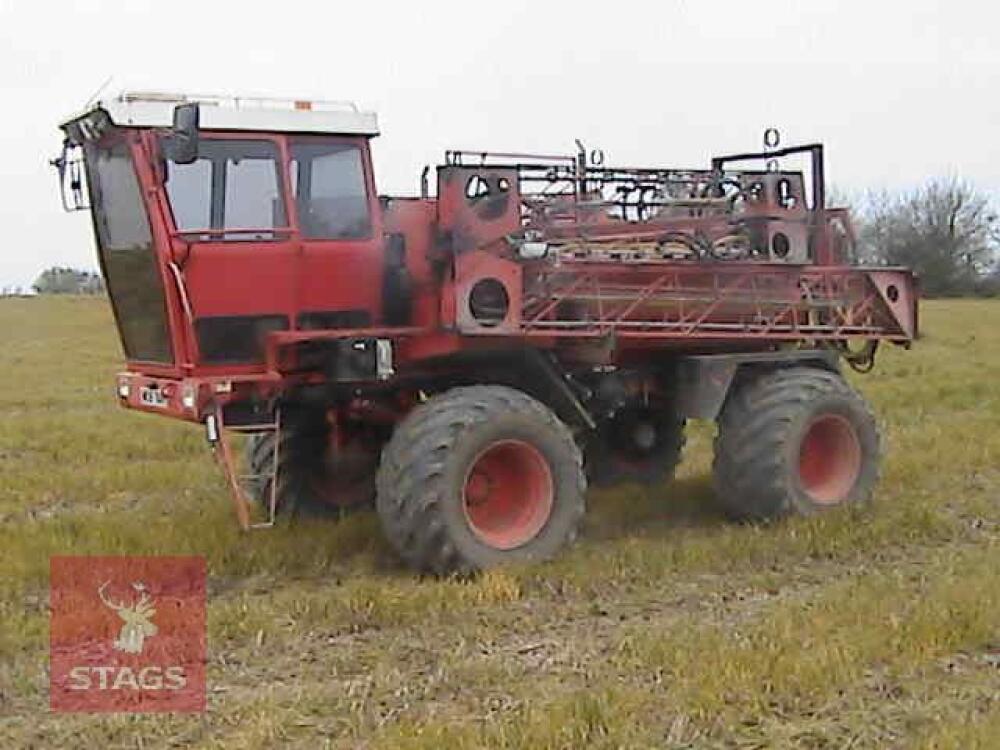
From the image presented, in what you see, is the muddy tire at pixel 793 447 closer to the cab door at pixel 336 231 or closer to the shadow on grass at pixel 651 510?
the shadow on grass at pixel 651 510

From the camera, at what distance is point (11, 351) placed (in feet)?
102

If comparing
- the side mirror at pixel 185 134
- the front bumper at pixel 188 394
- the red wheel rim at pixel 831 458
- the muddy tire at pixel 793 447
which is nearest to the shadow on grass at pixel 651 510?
the muddy tire at pixel 793 447

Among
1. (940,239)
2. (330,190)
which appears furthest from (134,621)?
(940,239)

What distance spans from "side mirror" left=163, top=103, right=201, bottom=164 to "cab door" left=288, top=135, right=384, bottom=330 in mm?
787

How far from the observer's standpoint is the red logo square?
18.7 ft

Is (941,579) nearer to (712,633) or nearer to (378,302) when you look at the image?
(712,633)

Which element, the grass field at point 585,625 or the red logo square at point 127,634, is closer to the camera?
the grass field at point 585,625

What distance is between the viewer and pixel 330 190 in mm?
8172

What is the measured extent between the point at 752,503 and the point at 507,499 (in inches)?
70.9

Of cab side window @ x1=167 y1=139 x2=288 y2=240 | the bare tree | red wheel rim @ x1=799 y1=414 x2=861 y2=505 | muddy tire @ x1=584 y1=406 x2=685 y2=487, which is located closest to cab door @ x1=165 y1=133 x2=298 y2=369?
cab side window @ x1=167 y1=139 x2=288 y2=240

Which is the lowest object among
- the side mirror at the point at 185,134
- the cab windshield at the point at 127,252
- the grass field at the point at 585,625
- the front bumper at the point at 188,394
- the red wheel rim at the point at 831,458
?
the grass field at the point at 585,625

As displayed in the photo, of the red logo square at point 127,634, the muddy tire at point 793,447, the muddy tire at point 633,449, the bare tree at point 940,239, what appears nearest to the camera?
the red logo square at point 127,634

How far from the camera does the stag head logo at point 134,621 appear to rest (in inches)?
251

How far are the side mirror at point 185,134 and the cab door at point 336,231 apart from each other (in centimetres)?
79
